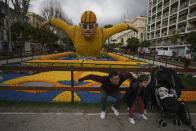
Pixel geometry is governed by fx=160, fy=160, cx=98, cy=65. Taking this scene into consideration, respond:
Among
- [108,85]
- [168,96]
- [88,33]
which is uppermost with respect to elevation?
[88,33]

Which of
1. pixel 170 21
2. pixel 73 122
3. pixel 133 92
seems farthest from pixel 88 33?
pixel 170 21

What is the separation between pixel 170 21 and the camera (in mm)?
44875

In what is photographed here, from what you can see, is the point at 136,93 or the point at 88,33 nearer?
the point at 136,93

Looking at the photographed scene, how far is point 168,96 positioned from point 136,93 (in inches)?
29.4

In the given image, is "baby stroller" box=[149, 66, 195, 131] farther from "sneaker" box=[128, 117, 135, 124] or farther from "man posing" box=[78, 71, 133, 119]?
"man posing" box=[78, 71, 133, 119]

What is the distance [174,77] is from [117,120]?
1920mm

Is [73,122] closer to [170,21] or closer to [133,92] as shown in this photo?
[133,92]

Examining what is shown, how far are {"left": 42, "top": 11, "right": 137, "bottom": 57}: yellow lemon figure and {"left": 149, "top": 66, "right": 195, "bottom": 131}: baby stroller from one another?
1076 centimetres

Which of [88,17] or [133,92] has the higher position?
[88,17]

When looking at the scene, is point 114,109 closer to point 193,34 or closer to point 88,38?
point 88,38

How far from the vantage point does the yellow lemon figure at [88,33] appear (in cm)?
1440

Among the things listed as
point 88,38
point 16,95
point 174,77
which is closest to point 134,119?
point 174,77

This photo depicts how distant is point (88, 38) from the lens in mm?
15156

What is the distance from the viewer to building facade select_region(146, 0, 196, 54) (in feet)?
115
